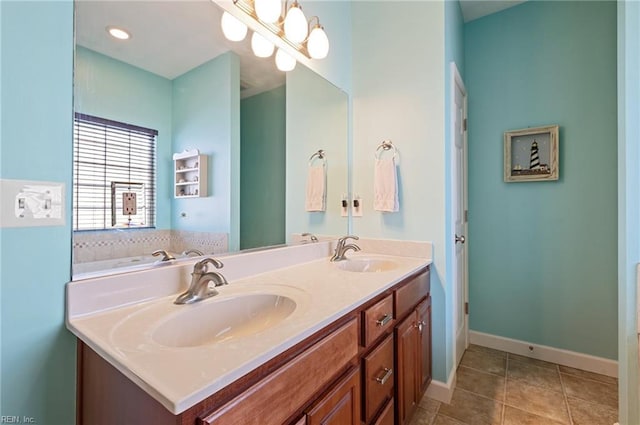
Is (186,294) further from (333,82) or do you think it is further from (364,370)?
(333,82)

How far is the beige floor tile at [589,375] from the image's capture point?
6.04ft

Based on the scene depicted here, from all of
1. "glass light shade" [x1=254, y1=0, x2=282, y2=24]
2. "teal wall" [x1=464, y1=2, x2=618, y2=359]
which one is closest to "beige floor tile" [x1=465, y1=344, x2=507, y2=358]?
"teal wall" [x1=464, y1=2, x2=618, y2=359]

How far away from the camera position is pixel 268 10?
127 cm

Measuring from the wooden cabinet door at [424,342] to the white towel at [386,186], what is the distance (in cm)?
59

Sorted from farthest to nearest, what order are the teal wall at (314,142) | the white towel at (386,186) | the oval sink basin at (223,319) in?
the white towel at (386,186) < the teal wall at (314,142) < the oval sink basin at (223,319)

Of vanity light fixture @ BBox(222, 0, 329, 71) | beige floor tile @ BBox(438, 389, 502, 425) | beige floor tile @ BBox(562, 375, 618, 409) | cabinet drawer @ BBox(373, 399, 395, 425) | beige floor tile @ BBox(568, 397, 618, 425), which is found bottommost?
beige floor tile @ BBox(438, 389, 502, 425)

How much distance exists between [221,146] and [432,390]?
179cm

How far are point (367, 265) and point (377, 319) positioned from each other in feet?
2.10

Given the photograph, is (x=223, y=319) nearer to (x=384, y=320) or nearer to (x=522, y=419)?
(x=384, y=320)

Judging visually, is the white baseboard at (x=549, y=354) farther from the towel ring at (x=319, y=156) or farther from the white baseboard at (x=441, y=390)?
the towel ring at (x=319, y=156)

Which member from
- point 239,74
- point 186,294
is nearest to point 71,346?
point 186,294

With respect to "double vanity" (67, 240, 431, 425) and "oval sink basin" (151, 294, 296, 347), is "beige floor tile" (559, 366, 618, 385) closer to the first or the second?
"double vanity" (67, 240, 431, 425)

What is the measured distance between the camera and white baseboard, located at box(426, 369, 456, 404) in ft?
5.44

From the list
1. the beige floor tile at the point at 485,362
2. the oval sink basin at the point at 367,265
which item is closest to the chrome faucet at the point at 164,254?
the oval sink basin at the point at 367,265
